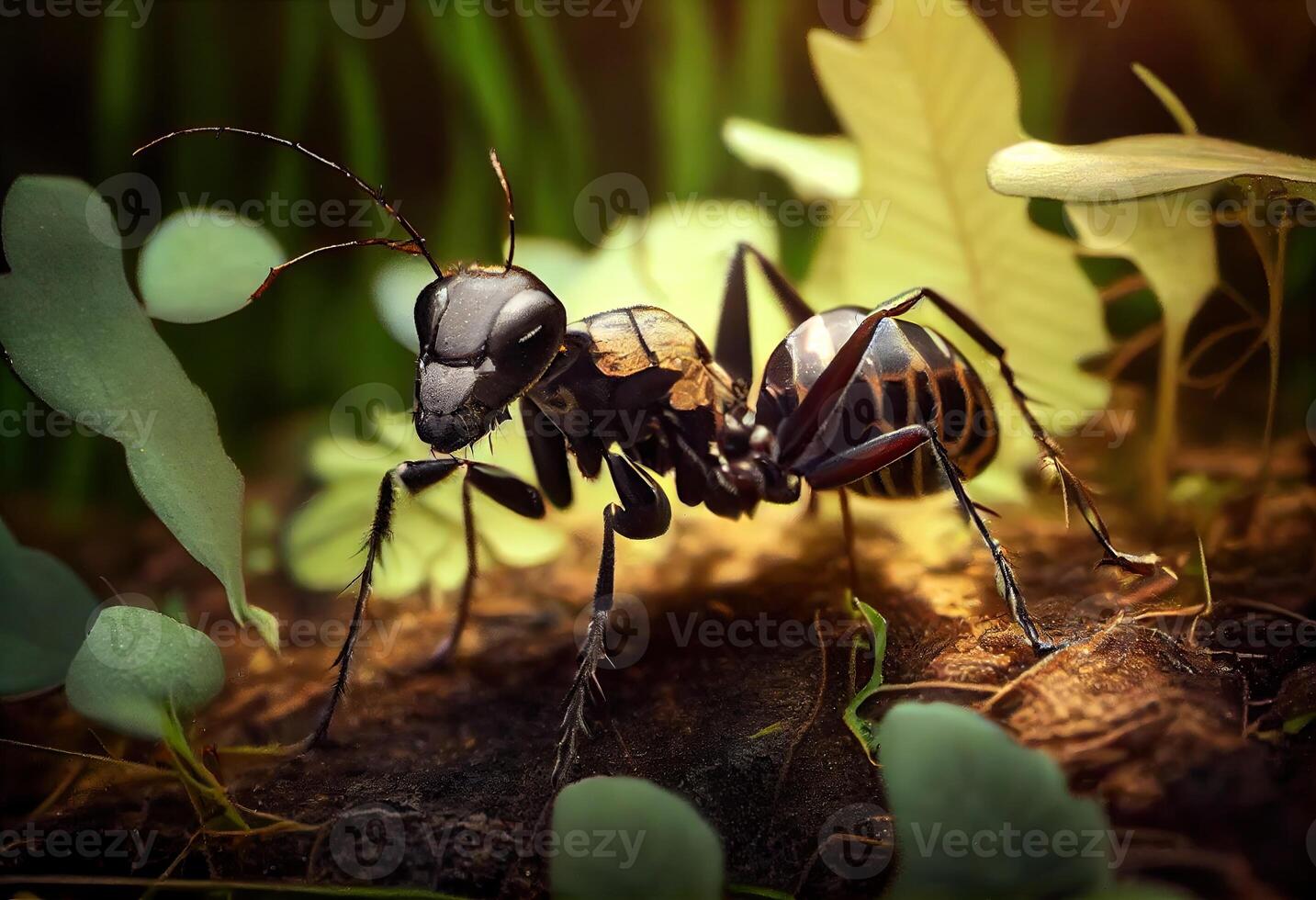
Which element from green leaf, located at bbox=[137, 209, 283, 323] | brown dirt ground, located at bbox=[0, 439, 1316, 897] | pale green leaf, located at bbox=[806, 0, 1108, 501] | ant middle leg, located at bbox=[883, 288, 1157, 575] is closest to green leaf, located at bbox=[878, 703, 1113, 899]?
brown dirt ground, located at bbox=[0, 439, 1316, 897]

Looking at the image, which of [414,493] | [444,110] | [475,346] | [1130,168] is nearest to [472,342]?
[475,346]

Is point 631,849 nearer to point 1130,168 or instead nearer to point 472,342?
point 472,342

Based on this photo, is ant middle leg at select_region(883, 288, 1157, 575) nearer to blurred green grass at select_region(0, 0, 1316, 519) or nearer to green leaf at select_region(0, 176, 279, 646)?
blurred green grass at select_region(0, 0, 1316, 519)

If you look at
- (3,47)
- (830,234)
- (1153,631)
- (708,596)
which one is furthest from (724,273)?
(3,47)

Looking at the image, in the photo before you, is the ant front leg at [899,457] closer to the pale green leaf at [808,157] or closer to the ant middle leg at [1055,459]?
the ant middle leg at [1055,459]

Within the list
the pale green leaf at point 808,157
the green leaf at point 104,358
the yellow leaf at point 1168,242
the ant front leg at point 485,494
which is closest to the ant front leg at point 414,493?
the ant front leg at point 485,494
